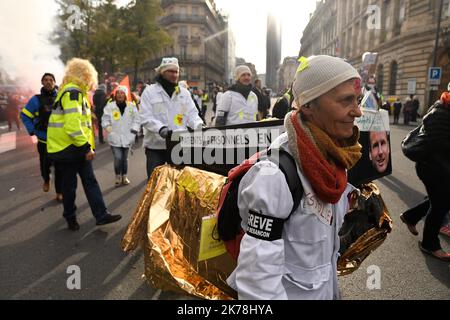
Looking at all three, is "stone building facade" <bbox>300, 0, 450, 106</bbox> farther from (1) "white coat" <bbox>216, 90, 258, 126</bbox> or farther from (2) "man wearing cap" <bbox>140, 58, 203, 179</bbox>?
(2) "man wearing cap" <bbox>140, 58, 203, 179</bbox>

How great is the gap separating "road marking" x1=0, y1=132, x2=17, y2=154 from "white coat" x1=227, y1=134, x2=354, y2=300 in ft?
37.6

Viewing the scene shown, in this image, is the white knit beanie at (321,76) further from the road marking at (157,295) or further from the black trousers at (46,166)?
the black trousers at (46,166)

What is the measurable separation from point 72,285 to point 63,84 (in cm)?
240

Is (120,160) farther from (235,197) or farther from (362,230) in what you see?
(235,197)

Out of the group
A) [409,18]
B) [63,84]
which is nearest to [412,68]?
[409,18]

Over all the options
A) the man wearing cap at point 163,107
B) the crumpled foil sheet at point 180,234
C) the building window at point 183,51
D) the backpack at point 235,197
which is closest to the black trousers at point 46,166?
the man wearing cap at point 163,107

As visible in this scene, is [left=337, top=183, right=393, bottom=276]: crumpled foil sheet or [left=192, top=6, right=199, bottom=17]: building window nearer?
[left=337, top=183, right=393, bottom=276]: crumpled foil sheet

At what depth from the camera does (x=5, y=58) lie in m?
10.8

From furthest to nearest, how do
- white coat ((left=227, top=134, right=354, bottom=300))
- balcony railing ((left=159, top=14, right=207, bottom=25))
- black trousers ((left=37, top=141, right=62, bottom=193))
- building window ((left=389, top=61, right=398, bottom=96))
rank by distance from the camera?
→ balcony railing ((left=159, top=14, right=207, bottom=25)), building window ((left=389, top=61, right=398, bottom=96)), black trousers ((left=37, top=141, right=62, bottom=193)), white coat ((left=227, top=134, right=354, bottom=300))

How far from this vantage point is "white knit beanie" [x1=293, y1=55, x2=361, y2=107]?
49.9 inches

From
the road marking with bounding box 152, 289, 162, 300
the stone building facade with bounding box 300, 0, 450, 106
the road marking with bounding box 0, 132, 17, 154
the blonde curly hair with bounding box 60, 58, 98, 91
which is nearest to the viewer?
the road marking with bounding box 152, 289, 162, 300

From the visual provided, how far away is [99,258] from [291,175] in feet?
9.79

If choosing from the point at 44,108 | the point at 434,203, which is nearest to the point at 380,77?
the point at 434,203

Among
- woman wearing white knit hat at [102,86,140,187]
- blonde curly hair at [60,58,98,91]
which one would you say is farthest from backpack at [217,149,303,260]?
woman wearing white knit hat at [102,86,140,187]
